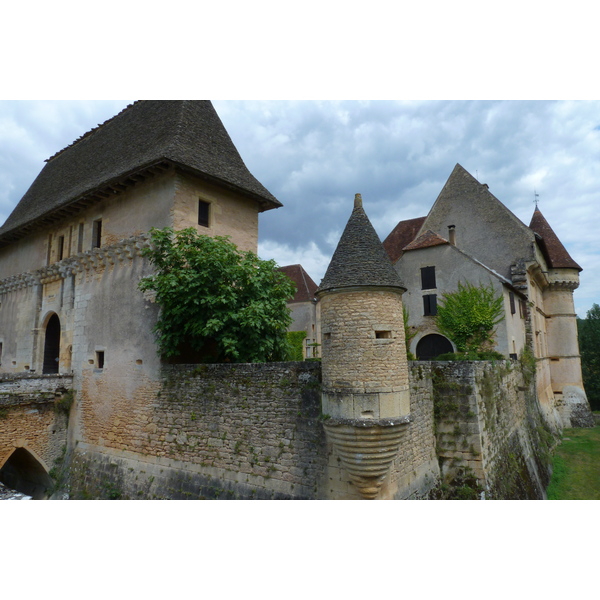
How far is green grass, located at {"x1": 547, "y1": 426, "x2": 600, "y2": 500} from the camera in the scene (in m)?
13.5

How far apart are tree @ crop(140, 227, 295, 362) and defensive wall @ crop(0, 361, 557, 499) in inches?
39.2

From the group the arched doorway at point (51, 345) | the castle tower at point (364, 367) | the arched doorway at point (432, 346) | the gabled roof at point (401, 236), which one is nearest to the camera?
the castle tower at point (364, 367)

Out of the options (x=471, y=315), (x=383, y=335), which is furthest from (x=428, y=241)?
(x=383, y=335)

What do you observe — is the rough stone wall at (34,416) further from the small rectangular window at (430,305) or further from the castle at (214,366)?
the small rectangular window at (430,305)

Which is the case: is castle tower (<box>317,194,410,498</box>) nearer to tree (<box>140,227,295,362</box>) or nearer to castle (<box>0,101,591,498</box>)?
castle (<box>0,101,591,498</box>)

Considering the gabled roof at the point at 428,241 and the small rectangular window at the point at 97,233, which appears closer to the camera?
the small rectangular window at the point at 97,233

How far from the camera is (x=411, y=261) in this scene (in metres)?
19.4

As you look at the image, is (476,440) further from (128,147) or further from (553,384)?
(553,384)

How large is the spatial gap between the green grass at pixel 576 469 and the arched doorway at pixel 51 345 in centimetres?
1800

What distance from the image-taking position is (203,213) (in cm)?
1333

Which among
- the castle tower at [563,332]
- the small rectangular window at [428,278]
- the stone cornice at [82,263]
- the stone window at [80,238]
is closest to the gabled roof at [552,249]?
the castle tower at [563,332]

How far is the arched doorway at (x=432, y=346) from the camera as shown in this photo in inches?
732

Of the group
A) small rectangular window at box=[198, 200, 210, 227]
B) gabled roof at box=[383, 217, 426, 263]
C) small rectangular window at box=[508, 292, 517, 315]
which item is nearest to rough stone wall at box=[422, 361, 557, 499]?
small rectangular window at box=[508, 292, 517, 315]

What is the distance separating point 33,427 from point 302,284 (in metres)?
22.5
